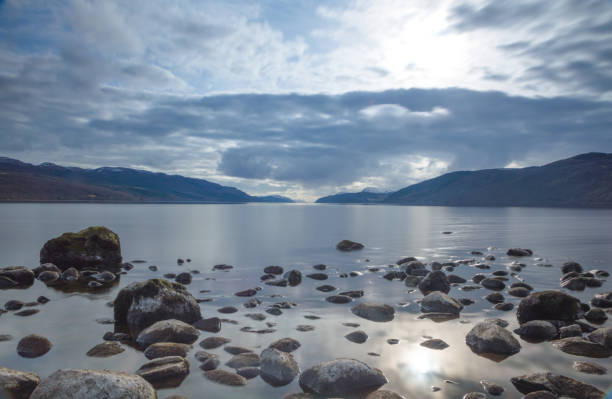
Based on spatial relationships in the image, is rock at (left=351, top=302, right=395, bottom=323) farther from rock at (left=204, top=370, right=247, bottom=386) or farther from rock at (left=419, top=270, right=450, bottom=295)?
rock at (left=204, top=370, right=247, bottom=386)

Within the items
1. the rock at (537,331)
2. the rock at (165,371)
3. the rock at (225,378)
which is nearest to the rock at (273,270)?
the rock at (165,371)

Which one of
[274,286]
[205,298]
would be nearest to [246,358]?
[205,298]

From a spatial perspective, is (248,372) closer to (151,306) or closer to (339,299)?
(151,306)

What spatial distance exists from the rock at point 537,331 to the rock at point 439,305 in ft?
9.39

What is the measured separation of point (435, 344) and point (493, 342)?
167 centimetres

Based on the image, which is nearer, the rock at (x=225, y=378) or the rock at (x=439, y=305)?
the rock at (x=225, y=378)

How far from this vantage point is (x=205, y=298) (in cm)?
1767

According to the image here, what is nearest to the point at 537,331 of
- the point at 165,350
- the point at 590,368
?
the point at 590,368

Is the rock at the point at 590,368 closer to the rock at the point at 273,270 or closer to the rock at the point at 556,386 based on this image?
the rock at the point at 556,386

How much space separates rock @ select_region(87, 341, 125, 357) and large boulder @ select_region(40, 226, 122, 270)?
17.3 metres

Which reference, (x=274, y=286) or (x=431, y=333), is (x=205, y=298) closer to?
(x=274, y=286)

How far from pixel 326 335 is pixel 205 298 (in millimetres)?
7683

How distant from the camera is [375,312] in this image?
1461cm

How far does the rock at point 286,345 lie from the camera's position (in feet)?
36.1
